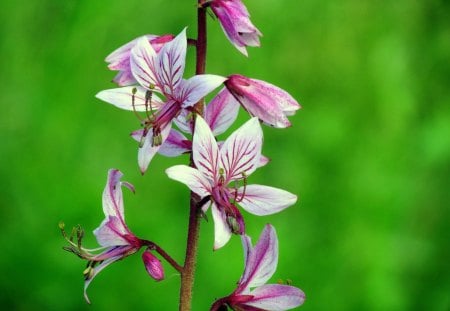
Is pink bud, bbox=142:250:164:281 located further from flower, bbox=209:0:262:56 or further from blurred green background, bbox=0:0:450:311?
blurred green background, bbox=0:0:450:311

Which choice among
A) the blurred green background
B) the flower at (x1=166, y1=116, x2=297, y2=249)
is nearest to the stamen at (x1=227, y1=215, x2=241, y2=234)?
the flower at (x1=166, y1=116, x2=297, y2=249)

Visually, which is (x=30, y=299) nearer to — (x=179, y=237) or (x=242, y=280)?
(x=179, y=237)

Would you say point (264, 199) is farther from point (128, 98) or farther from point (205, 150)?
point (128, 98)

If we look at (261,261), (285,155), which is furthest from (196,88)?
(285,155)


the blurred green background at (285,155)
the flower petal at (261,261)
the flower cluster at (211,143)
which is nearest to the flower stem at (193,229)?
the flower cluster at (211,143)

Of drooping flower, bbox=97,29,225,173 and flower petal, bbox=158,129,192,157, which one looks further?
flower petal, bbox=158,129,192,157

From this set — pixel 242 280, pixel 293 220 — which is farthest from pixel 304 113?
pixel 242 280

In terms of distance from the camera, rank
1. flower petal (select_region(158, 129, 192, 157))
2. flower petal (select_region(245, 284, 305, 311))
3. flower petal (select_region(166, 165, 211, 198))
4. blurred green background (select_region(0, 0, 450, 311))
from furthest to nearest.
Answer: blurred green background (select_region(0, 0, 450, 311)) → flower petal (select_region(158, 129, 192, 157)) → flower petal (select_region(245, 284, 305, 311)) → flower petal (select_region(166, 165, 211, 198))
